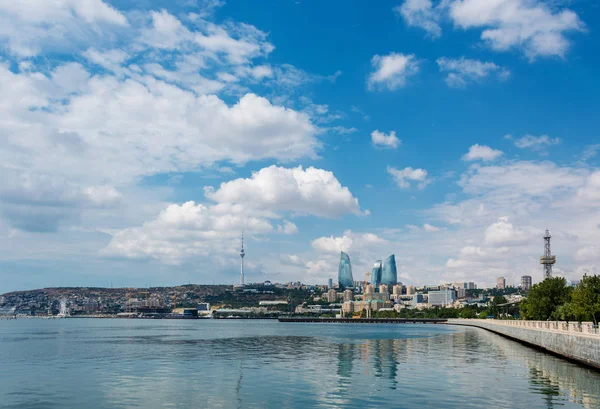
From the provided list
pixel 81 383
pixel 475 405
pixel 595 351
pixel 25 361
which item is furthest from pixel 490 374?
pixel 25 361

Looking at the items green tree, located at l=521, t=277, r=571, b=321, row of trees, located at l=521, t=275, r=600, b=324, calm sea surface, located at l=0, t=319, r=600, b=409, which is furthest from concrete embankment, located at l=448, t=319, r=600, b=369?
green tree, located at l=521, t=277, r=571, b=321

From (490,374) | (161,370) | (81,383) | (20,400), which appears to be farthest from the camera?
(161,370)

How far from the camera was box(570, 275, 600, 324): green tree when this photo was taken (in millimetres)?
75938

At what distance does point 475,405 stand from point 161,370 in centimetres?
2700

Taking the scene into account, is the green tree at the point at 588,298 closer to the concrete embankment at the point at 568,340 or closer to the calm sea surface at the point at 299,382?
the concrete embankment at the point at 568,340

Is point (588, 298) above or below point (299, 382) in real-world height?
above

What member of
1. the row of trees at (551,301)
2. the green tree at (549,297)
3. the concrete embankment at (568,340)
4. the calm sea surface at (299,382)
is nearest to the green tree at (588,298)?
the concrete embankment at (568,340)

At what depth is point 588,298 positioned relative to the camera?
7644cm

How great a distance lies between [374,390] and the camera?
35469 millimetres

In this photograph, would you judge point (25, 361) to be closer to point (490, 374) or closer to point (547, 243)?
point (490, 374)

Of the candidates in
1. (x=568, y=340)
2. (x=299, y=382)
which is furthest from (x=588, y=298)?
(x=299, y=382)

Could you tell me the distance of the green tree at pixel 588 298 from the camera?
75.9 metres

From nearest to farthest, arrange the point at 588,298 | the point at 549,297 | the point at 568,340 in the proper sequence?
the point at 568,340 < the point at 588,298 < the point at 549,297

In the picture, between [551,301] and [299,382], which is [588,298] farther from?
[299,382]
